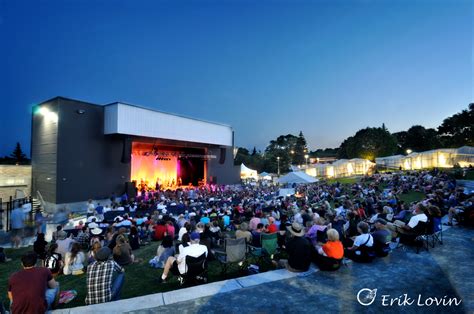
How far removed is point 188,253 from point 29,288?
2.00 meters

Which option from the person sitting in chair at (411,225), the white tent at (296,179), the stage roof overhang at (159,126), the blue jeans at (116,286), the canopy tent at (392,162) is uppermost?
the stage roof overhang at (159,126)

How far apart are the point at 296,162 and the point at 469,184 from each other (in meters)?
48.5

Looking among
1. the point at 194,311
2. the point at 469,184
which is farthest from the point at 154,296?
the point at 469,184

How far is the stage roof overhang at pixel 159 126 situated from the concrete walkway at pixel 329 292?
16927mm

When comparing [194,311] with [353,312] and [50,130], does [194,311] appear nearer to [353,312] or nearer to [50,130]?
[353,312]

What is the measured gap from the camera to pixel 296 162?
6731 centimetres

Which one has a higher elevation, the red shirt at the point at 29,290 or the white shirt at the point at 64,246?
the red shirt at the point at 29,290

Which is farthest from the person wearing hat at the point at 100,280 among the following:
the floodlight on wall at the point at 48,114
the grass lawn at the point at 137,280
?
the floodlight on wall at the point at 48,114

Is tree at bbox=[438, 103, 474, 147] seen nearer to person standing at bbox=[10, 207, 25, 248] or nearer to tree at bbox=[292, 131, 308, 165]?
tree at bbox=[292, 131, 308, 165]

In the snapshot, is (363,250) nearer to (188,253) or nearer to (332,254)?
(332,254)

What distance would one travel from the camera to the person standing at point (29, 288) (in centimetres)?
265

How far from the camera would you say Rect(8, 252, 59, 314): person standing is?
2646 millimetres

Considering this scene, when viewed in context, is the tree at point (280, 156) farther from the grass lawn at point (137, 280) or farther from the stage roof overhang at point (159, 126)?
the grass lawn at point (137, 280)

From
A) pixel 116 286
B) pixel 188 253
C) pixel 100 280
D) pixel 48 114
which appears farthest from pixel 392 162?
pixel 100 280
